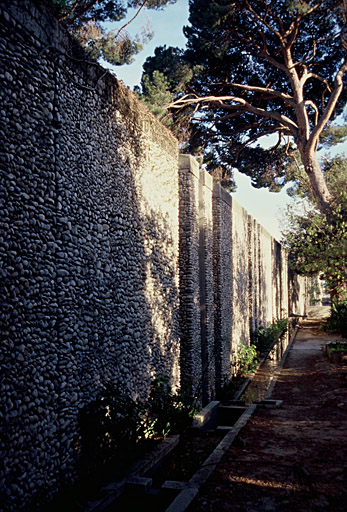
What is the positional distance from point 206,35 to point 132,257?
12519mm

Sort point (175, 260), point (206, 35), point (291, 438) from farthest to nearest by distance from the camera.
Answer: point (206, 35) → point (175, 260) → point (291, 438)

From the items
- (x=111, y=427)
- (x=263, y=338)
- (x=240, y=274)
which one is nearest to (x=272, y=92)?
(x=240, y=274)

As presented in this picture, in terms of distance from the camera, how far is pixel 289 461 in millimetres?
6598

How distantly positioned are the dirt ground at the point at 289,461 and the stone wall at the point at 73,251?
6.00 feet

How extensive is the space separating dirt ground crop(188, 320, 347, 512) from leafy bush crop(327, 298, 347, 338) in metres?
8.24

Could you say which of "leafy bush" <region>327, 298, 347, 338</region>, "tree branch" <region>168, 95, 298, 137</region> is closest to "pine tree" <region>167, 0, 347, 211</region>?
"tree branch" <region>168, 95, 298, 137</region>

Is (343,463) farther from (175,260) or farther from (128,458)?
(175,260)

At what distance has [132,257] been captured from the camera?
791cm

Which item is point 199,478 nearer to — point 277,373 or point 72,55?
point 72,55

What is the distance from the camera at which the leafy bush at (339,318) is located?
19.9 m

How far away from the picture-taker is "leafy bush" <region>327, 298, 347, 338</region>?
783 inches

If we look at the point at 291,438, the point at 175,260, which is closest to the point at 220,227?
the point at 175,260

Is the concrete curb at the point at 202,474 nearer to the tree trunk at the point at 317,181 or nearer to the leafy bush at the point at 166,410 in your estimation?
the leafy bush at the point at 166,410

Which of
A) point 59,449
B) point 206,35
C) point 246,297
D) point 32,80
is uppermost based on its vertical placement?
point 206,35
